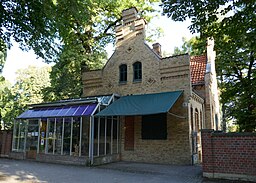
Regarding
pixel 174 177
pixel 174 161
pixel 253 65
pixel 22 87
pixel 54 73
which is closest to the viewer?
pixel 174 177

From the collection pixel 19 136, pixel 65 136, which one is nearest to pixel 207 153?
pixel 65 136

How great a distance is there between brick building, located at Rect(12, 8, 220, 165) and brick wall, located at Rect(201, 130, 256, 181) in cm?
292

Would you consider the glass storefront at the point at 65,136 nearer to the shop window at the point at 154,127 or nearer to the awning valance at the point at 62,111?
the awning valance at the point at 62,111

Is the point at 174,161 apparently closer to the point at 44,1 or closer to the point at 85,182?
the point at 85,182

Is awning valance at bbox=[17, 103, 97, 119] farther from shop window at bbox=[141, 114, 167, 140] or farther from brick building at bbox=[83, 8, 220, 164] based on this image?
shop window at bbox=[141, 114, 167, 140]

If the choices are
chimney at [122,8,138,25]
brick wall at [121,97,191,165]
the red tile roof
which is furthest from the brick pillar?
chimney at [122,8,138,25]

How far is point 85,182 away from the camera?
27.3 ft

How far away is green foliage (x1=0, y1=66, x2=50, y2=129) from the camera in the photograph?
33062 mm

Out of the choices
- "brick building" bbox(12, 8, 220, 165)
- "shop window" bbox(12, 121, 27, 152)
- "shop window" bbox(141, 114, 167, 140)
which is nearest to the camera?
"brick building" bbox(12, 8, 220, 165)

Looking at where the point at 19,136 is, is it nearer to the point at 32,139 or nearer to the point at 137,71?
the point at 32,139

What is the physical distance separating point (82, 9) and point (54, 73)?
11.7 meters

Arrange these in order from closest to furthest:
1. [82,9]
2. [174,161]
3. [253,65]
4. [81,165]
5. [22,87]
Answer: [82,9], [81,165], [174,161], [253,65], [22,87]

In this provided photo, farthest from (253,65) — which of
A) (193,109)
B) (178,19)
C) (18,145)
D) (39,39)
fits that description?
(18,145)

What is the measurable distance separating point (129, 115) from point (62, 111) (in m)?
4.95
